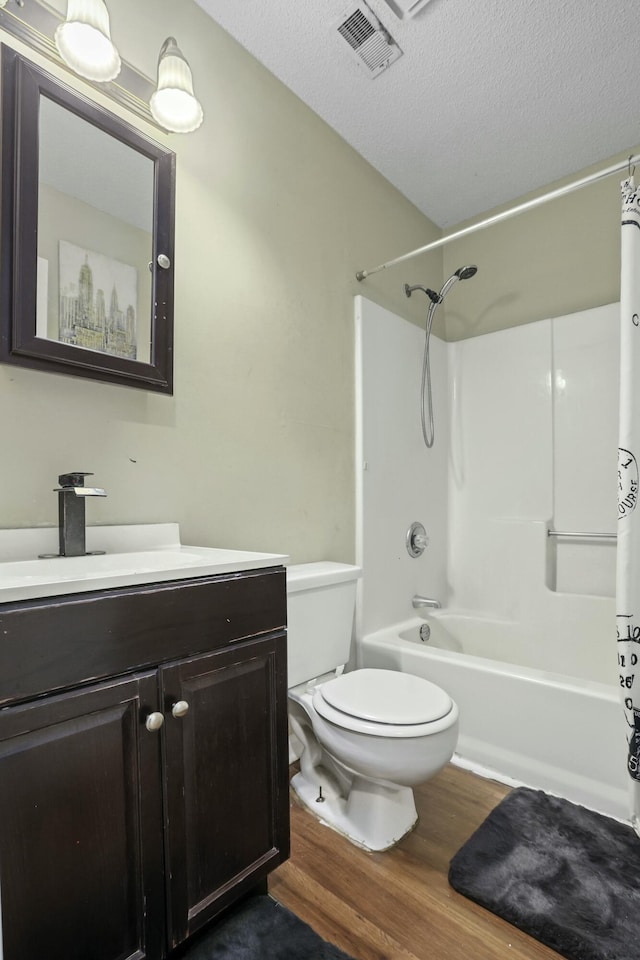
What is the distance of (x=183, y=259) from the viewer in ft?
4.94

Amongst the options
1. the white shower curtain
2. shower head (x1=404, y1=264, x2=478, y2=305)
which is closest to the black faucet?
the white shower curtain

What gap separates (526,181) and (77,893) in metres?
3.05

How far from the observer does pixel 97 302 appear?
4.20ft

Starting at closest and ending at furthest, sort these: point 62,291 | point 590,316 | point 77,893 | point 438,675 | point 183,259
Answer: point 77,893 < point 62,291 < point 183,259 < point 438,675 < point 590,316

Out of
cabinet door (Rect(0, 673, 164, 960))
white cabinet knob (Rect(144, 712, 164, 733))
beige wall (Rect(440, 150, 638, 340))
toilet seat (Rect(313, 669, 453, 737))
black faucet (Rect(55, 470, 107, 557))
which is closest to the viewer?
cabinet door (Rect(0, 673, 164, 960))

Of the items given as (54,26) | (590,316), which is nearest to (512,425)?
(590,316)

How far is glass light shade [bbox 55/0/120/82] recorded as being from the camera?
116 centimetres

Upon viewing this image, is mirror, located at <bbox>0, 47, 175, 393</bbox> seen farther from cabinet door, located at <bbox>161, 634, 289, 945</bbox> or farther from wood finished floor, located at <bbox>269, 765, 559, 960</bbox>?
wood finished floor, located at <bbox>269, 765, 559, 960</bbox>

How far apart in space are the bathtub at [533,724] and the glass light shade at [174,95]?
1927 mm

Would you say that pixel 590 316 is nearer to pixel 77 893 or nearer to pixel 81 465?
pixel 81 465

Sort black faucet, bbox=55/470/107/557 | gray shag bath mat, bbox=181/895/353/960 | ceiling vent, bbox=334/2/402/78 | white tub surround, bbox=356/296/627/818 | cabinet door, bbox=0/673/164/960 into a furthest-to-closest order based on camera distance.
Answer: white tub surround, bbox=356/296/627/818 < ceiling vent, bbox=334/2/402/78 < black faucet, bbox=55/470/107/557 < gray shag bath mat, bbox=181/895/353/960 < cabinet door, bbox=0/673/164/960

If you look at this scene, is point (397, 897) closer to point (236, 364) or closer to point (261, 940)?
point (261, 940)

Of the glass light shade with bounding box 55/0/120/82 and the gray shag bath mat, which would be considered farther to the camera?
the glass light shade with bounding box 55/0/120/82

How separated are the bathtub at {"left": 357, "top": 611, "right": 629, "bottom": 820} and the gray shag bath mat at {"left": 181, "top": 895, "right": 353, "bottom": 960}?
92cm
